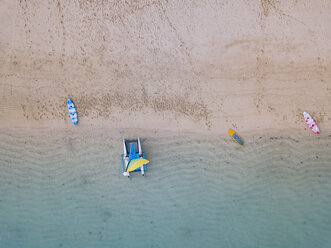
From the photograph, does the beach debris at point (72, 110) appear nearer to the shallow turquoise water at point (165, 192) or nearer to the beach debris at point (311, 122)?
the shallow turquoise water at point (165, 192)

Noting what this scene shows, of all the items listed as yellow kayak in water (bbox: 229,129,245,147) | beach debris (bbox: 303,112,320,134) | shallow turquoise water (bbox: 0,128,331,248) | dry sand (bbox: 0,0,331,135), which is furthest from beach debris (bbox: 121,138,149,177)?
beach debris (bbox: 303,112,320,134)

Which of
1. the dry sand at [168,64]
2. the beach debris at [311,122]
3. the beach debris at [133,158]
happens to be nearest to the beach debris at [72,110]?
the dry sand at [168,64]

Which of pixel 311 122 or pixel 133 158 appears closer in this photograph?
pixel 133 158

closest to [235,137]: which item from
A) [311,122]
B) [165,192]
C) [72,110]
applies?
[311,122]

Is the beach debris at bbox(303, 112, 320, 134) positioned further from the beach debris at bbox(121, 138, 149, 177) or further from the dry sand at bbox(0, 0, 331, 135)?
the beach debris at bbox(121, 138, 149, 177)

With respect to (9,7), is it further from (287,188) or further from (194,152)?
(287,188)

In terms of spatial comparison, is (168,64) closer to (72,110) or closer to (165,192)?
(72,110)

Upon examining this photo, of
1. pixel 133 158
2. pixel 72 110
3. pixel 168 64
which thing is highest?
pixel 168 64
